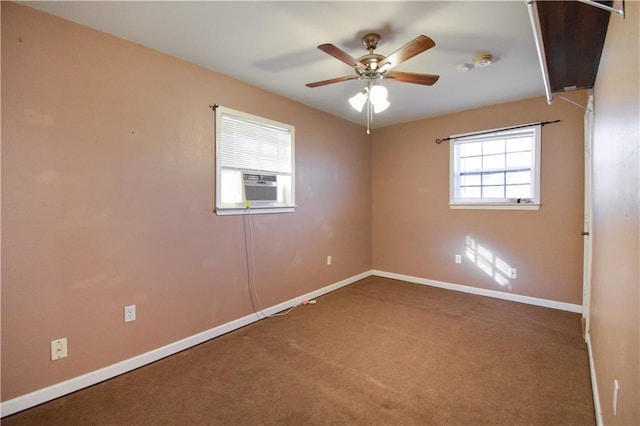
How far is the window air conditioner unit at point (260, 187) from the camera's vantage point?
306cm

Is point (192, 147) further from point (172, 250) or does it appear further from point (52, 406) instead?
point (52, 406)

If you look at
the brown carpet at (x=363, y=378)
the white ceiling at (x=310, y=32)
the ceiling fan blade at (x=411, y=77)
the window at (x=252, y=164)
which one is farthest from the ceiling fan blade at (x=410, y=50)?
the brown carpet at (x=363, y=378)

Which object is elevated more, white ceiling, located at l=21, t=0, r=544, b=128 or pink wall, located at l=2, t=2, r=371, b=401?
white ceiling, located at l=21, t=0, r=544, b=128

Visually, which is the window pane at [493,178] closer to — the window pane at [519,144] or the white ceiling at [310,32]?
the window pane at [519,144]

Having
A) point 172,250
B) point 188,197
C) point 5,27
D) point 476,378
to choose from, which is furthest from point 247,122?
point 476,378

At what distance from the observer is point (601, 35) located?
60.7 inches

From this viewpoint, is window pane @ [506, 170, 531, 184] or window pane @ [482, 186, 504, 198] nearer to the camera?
window pane @ [506, 170, 531, 184]

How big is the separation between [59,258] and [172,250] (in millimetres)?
724

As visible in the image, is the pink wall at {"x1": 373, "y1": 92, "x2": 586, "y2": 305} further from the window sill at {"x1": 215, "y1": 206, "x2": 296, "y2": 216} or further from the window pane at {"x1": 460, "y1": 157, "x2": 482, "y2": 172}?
the window sill at {"x1": 215, "y1": 206, "x2": 296, "y2": 216}

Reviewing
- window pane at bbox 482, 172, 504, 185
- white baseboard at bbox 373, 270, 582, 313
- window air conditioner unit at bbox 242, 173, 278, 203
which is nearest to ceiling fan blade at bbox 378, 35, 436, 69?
window air conditioner unit at bbox 242, 173, 278, 203

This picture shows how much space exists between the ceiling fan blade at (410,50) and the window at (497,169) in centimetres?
240

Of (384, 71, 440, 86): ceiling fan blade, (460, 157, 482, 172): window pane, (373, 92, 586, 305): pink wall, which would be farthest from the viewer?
(460, 157, 482, 172): window pane

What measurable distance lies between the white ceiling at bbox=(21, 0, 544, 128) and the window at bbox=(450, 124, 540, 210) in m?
0.82

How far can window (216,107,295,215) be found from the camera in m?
2.87
